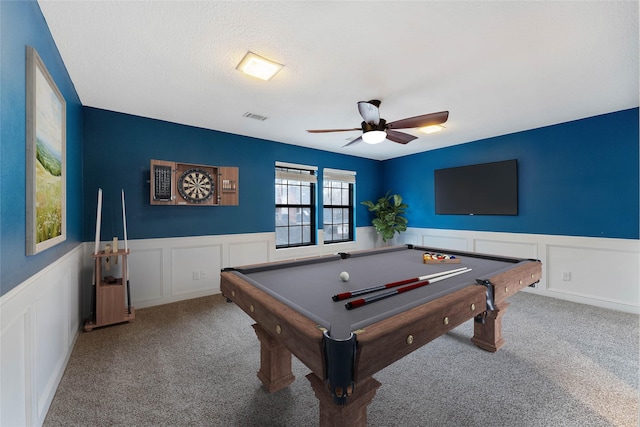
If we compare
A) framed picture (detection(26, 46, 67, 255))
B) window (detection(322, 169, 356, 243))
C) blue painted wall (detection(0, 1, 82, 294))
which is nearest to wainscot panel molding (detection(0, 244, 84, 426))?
blue painted wall (detection(0, 1, 82, 294))

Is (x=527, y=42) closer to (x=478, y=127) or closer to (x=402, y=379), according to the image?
(x=478, y=127)

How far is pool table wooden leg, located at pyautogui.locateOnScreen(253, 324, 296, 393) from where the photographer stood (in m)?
1.84

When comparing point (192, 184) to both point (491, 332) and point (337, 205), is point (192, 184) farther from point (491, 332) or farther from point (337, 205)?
point (491, 332)

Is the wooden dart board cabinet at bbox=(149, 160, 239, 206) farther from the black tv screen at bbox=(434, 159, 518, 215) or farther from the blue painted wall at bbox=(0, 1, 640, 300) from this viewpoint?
the black tv screen at bbox=(434, 159, 518, 215)

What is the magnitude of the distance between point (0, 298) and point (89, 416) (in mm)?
1068

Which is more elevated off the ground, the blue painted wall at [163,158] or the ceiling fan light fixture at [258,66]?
the ceiling fan light fixture at [258,66]

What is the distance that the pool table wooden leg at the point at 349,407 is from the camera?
3.64 ft

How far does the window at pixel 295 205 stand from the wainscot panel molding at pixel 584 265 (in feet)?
10.3

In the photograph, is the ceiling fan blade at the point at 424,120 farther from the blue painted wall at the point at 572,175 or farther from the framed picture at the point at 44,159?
the blue painted wall at the point at 572,175

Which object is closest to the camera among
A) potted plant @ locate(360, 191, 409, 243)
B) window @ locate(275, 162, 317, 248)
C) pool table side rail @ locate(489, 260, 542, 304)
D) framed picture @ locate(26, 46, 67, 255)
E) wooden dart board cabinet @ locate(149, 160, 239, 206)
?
framed picture @ locate(26, 46, 67, 255)

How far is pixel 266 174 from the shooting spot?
4.44 metres

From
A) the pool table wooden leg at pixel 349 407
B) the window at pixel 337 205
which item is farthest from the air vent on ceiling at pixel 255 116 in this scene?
the pool table wooden leg at pixel 349 407

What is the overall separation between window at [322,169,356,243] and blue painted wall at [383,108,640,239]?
2105mm

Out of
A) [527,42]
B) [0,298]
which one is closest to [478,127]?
[527,42]
